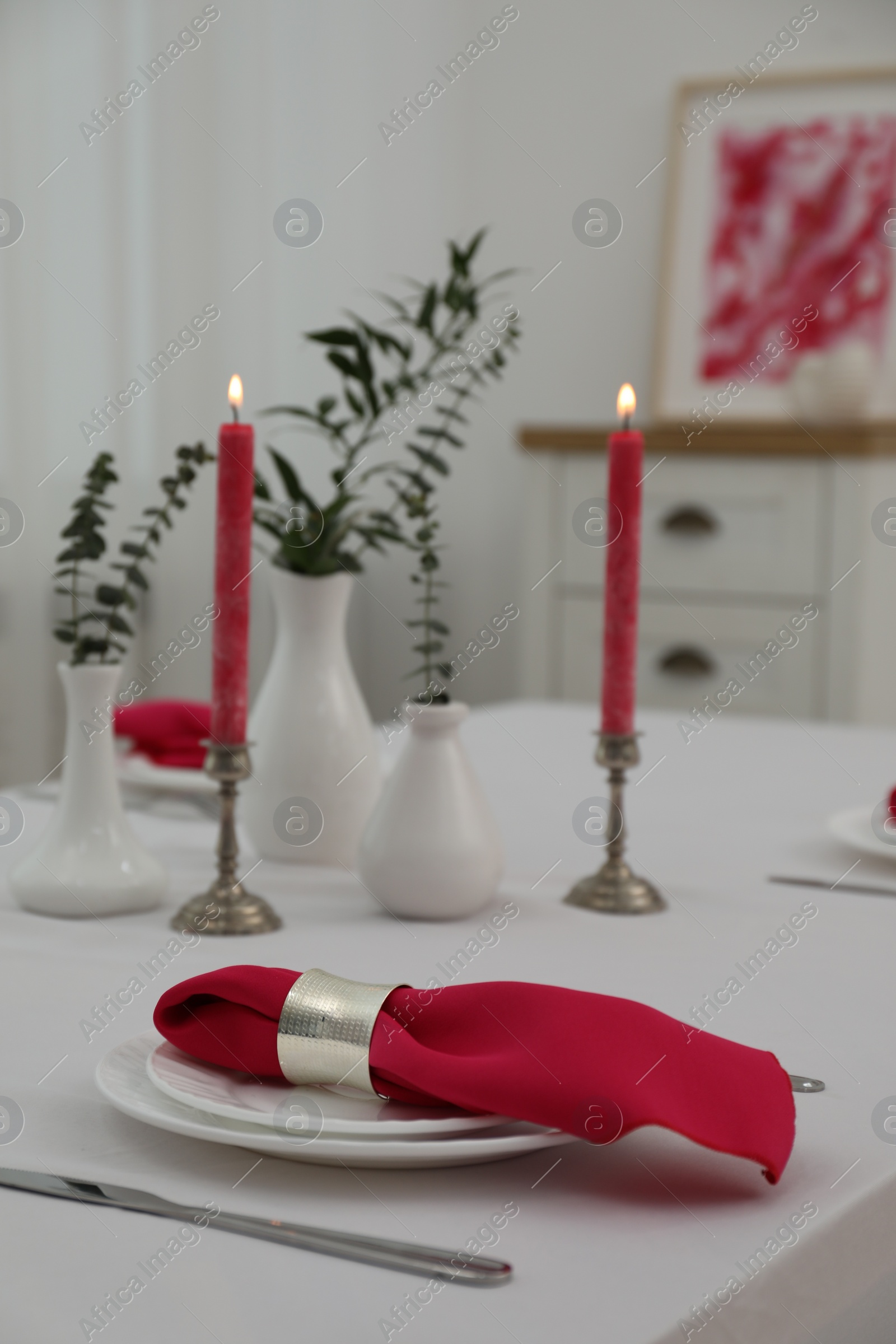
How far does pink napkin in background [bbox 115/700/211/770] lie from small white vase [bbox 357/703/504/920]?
15.1 inches

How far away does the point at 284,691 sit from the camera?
3.21 ft

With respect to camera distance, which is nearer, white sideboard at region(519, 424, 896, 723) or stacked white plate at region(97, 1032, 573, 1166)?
stacked white plate at region(97, 1032, 573, 1166)

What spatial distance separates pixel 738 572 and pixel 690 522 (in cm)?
15

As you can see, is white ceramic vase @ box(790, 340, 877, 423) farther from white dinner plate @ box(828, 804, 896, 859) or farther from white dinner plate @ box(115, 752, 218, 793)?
white dinner plate @ box(115, 752, 218, 793)

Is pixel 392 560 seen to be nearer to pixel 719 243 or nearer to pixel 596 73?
pixel 719 243

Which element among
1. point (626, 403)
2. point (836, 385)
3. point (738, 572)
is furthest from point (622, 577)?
point (836, 385)

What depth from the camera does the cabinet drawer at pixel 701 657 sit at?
110 inches

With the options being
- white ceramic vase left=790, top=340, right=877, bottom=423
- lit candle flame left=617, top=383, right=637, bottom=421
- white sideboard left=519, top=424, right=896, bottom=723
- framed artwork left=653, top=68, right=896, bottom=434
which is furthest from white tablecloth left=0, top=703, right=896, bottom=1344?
framed artwork left=653, top=68, right=896, bottom=434

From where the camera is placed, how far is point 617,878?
91cm

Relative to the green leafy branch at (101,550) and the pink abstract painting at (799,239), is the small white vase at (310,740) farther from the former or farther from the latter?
the pink abstract painting at (799,239)

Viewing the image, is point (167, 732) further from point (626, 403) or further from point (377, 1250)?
point (377, 1250)

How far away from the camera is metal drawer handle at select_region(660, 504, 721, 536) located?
2842 mm

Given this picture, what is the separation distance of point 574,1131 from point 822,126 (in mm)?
2934

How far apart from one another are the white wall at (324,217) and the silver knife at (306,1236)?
2035 millimetres
